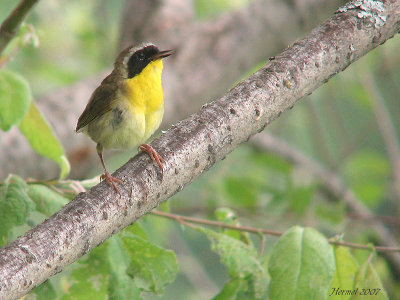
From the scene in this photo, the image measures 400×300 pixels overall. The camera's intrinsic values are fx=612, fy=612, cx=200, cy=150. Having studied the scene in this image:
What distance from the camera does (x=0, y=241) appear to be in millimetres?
2494

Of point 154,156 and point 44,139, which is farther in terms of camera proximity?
point 44,139

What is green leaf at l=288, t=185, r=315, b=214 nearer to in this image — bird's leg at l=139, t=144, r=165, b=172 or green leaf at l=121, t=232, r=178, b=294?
green leaf at l=121, t=232, r=178, b=294

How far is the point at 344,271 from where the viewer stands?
272 centimetres

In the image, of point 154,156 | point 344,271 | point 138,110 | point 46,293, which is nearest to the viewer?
point 154,156

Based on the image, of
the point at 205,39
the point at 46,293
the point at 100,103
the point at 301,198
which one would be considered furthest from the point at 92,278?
the point at 205,39

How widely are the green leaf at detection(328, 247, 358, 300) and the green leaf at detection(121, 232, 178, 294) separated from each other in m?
0.71

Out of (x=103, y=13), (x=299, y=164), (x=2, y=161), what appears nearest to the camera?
(x=2, y=161)

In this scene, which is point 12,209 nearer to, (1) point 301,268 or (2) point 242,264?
(2) point 242,264

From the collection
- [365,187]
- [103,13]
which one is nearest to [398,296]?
[365,187]

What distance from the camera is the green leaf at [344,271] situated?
2689mm

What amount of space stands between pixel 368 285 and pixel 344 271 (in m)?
0.25

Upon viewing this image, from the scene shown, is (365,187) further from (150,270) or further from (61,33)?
(61,33)

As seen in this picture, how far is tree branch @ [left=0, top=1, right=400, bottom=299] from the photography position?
1819mm

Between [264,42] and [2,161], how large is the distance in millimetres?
2716
